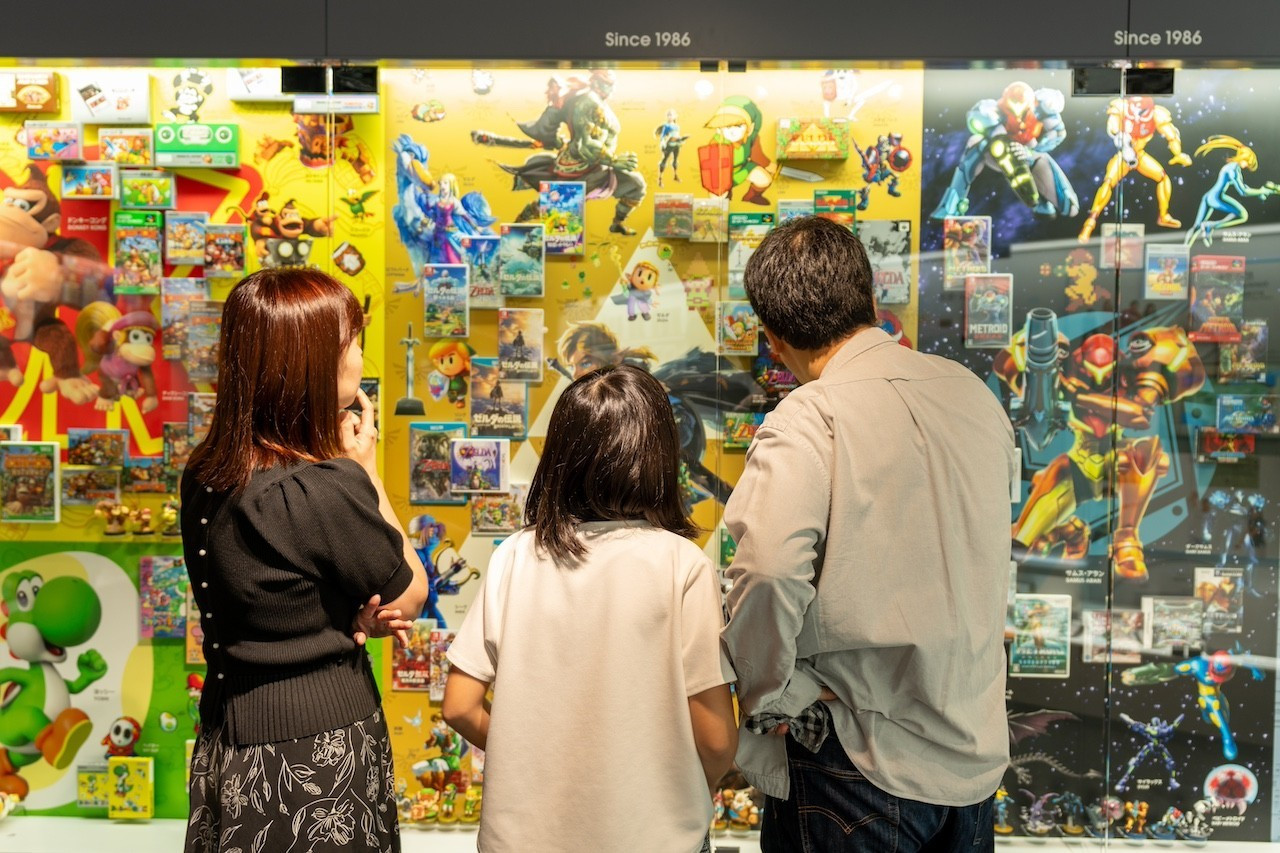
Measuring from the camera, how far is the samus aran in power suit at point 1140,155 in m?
3.40

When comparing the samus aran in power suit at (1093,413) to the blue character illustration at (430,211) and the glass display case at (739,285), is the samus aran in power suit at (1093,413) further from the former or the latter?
the blue character illustration at (430,211)

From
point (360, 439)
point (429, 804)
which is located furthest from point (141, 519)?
point (360, 439)

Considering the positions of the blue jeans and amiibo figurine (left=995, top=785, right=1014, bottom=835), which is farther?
amiibo figurine (left=995, top=785, right=1014, bottom=835)

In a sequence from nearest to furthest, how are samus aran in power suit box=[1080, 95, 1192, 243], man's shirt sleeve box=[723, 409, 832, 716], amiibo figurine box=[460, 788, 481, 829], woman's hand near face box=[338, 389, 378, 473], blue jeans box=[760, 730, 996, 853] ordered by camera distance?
man's shirt sleeve box=[723, 409, 832, 716] < blue jeans box=[760, 730, 996, 853] < woman's hand near face box=[338, 389, 378, 473] < samus aran in power suit box=[1080, 95, 1192, 243] < amiibo figurine box=[460, 788, 481, 829]

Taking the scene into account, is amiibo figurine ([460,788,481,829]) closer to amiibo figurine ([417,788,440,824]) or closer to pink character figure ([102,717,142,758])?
amiibo figurine ([417,788,440,824])

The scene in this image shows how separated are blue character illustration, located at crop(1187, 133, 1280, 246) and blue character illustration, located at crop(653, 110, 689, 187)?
1.69 m

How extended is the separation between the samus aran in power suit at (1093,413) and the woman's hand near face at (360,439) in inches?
85.8

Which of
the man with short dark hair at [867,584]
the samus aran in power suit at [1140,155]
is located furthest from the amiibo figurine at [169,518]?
the samus aran in power suit at [1140,155]

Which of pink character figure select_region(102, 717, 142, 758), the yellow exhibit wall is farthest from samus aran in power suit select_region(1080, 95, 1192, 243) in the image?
pink character figure select_region(102, 717, 142, 758)

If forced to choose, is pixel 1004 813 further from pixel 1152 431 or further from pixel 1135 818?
pixel 1152 431

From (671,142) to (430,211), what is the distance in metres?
0.83

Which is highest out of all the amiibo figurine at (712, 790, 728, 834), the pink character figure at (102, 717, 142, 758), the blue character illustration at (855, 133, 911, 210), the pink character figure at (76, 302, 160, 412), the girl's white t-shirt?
the blue character illustration at (855, 133, 911, 210)

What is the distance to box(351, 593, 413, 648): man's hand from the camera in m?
1.97

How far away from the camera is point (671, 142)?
3434mm
